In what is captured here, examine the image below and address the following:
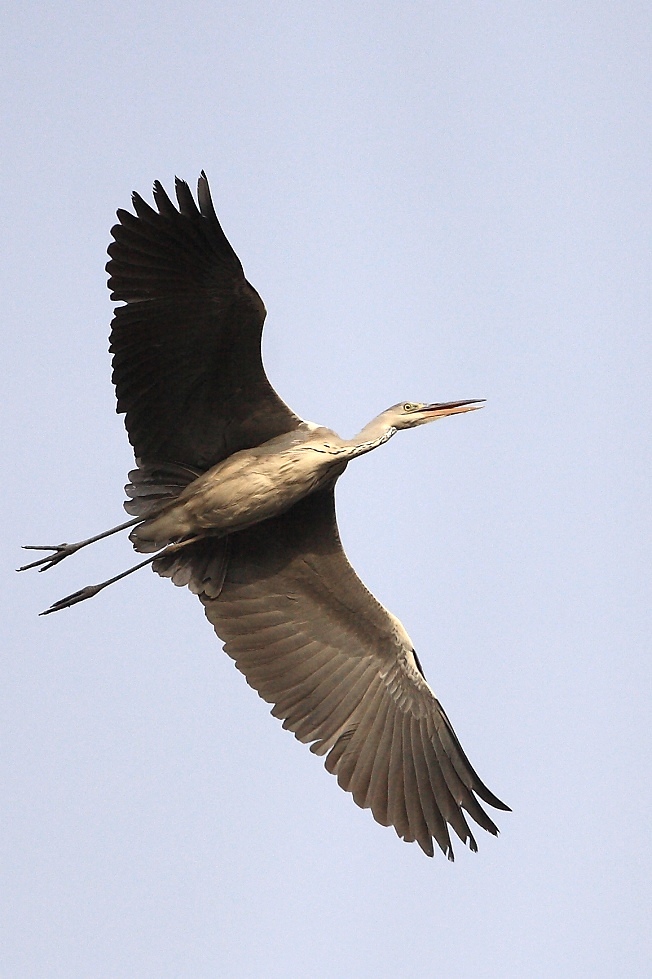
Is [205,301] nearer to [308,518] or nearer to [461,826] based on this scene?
[308,518]

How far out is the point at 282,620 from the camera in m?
13.1

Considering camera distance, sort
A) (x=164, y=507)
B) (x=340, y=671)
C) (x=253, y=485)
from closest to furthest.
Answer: (x=253, y=485) < (x=164, y=507) < (x=340, y=671)

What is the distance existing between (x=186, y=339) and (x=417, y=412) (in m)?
2.13

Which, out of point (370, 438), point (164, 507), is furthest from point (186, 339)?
point (370, 438)

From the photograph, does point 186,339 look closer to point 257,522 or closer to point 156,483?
point 156,483

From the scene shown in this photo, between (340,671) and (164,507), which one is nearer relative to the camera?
(164,507)

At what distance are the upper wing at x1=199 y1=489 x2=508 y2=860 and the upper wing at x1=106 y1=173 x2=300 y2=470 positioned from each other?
42.3 inches

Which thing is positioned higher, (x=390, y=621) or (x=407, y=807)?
(x=390, y=621)

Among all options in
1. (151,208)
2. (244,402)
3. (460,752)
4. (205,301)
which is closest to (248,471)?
(244,402)

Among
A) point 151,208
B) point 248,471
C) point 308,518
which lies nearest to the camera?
point 151,208

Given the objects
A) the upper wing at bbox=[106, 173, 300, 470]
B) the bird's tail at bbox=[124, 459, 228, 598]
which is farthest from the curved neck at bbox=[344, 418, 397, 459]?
the bird's tail at bbox=[124, 459, 228, 598]

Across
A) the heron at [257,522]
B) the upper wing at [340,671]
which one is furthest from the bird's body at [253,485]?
the upper wing at [340,671]

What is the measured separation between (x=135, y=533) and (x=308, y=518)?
1514mm

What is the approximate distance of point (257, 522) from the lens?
12328mm
